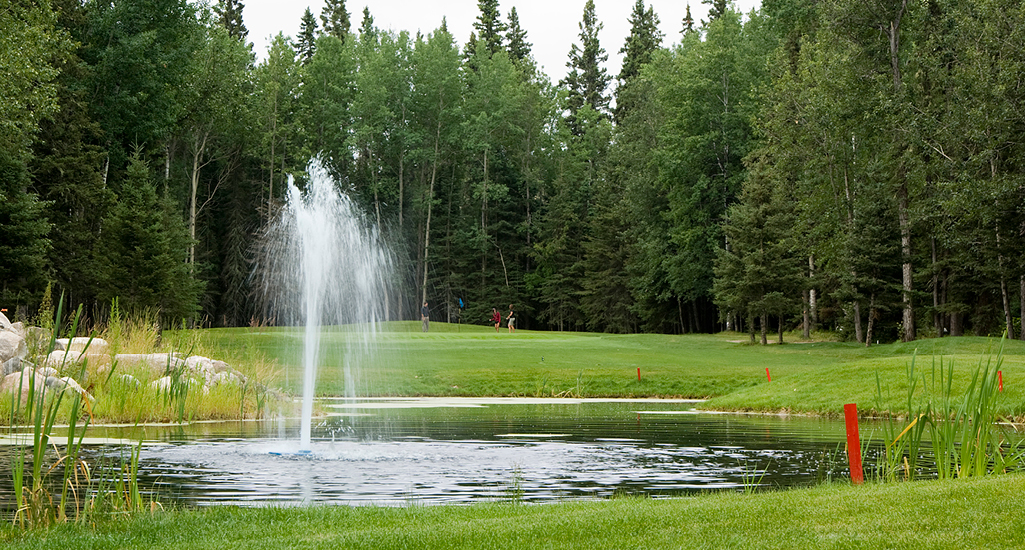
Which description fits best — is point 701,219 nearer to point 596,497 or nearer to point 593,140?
point 593,140

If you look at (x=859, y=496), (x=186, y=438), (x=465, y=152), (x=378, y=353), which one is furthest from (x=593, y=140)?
(x=859, y=496)

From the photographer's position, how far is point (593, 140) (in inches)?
3061

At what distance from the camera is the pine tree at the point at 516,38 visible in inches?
3477

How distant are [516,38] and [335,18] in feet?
51.1

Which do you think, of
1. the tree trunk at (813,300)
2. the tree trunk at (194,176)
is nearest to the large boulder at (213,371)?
the tree trunk at (813,300)

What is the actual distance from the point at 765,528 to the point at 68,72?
42954 mm

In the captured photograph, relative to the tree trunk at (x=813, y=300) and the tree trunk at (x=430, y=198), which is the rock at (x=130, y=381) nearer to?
the tree trunk at (x=813, y=300)

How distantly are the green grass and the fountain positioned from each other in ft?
20.3

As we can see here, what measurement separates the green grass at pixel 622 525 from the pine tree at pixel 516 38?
82.2 metres

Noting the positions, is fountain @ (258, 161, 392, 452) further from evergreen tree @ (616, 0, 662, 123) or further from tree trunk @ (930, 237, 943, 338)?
evergreen tree @ (616, 0, 662, 123)

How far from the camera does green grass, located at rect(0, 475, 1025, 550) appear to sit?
21.5 feet

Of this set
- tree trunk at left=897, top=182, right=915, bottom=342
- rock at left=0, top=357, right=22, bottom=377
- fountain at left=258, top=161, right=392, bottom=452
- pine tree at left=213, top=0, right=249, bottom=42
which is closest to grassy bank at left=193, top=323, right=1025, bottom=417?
fountain at left=258, top=161, right=392, bottom=452

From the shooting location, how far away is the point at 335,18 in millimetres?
81625

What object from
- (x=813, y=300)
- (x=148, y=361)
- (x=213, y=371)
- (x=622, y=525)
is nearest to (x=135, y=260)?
(x=213, y=371)
